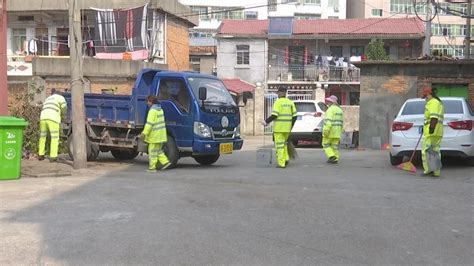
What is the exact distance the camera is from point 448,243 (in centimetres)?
582

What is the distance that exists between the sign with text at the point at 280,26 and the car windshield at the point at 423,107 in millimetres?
28655

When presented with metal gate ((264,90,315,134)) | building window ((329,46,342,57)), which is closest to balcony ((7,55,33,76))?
metal gate ((264,90,315,134))

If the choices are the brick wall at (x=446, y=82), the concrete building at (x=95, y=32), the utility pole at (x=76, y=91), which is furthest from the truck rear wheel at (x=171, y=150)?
the concrete building at (x=95, y=32)

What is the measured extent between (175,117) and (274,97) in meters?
20.3

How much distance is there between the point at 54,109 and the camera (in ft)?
43.1


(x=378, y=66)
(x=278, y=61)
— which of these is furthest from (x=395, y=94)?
(x=278, y=61)

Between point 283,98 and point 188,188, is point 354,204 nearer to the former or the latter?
point 188,188

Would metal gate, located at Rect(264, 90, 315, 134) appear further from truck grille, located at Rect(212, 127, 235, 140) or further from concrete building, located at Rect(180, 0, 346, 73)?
concrete building, located at Rect(180, 0, 346, 73)

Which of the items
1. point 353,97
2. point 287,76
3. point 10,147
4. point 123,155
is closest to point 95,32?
point 123,155

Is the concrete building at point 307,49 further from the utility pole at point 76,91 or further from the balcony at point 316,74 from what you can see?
the utility pole at point 76,91

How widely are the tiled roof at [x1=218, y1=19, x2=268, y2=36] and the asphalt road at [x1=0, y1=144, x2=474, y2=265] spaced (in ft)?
100

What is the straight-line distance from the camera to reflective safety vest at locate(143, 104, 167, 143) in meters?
11.6

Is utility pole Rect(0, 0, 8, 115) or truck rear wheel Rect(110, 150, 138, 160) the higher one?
utility pole Rect(0, 0, 8, 115)

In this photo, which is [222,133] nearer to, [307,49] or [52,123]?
[52,123]
